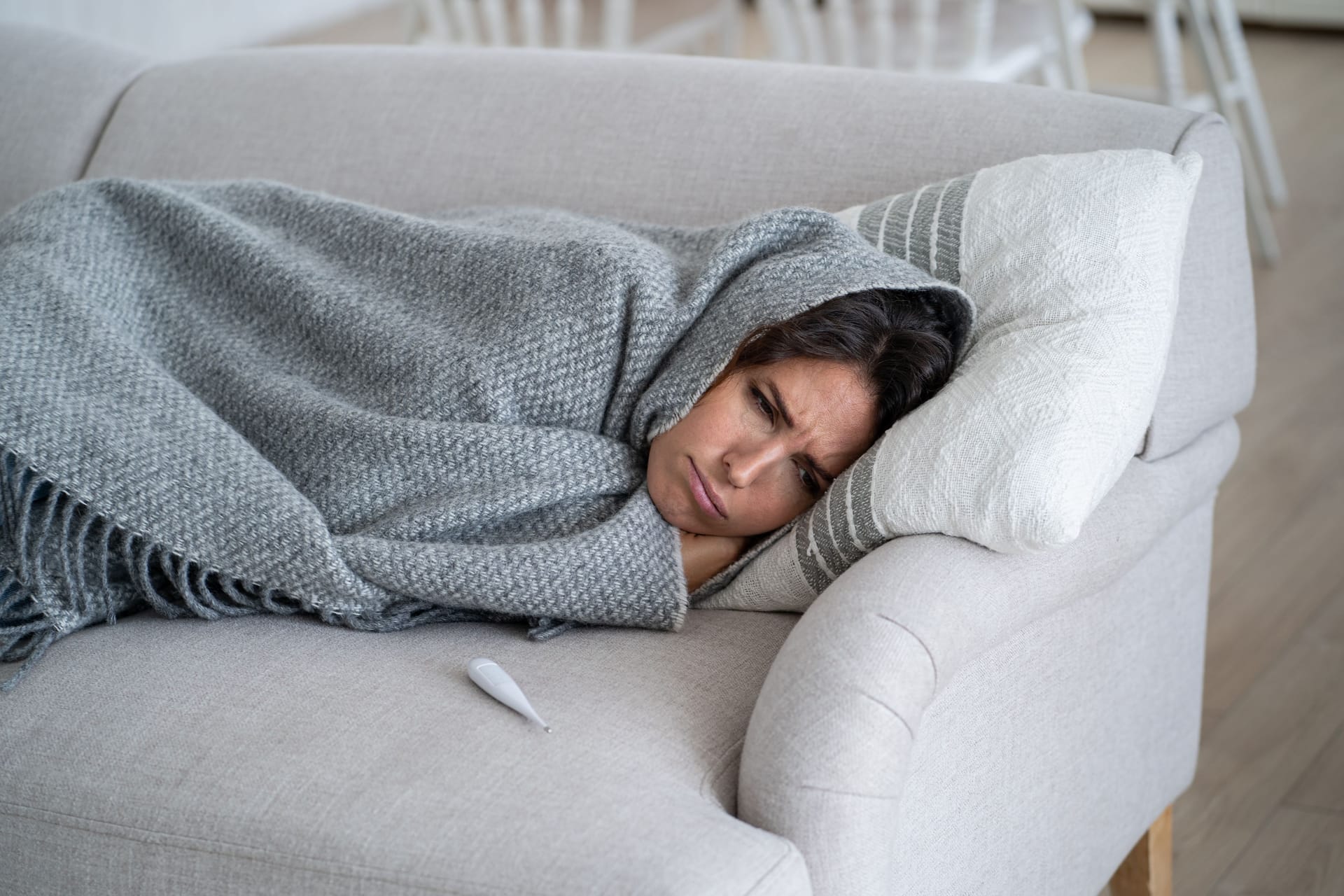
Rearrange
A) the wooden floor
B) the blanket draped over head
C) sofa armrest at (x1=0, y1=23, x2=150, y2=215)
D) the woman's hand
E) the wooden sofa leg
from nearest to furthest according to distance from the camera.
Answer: the blanket draped over head, the woman's hand, the wooden sofa leg, the wooden floor, sofa armrest at (x1=0, y1=23, x2=150, y2=215)

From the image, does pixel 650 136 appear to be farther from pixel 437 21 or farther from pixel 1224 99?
pixel 1224 99

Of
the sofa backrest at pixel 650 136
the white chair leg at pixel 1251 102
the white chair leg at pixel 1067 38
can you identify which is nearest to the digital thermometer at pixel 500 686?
the sofa backrest at pixel 650 136

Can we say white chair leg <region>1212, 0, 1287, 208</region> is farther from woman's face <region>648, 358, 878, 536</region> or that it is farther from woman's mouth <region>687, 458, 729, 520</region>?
woman's mouth <region>687, 458, 729, 520</region>

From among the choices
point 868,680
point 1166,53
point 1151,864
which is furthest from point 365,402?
point 1166,53

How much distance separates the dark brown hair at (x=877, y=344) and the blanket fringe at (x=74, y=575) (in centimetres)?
48

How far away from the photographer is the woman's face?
1302 millimetres

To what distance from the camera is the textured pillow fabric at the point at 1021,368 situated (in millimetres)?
1142

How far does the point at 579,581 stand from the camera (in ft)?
4.13

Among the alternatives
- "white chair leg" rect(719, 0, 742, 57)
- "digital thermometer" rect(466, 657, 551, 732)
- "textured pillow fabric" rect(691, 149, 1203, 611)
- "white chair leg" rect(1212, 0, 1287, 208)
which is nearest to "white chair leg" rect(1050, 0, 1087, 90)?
"white chair leg" rect(1212, 0, 1287, 208)

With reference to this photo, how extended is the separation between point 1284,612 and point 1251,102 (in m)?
1.66

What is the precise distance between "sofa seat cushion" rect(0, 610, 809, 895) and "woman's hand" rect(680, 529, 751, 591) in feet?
0.33

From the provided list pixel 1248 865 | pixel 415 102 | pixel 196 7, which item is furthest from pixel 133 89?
pixel 196 7

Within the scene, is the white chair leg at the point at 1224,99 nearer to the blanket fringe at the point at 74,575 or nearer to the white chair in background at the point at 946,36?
the white chair in background at the point at 946,36

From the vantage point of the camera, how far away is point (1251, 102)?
3.30 meters
